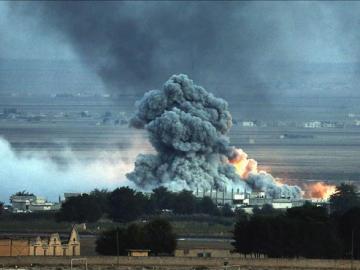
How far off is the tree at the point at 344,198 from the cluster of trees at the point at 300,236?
54.2 ft

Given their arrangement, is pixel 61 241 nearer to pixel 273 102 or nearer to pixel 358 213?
pixel 358 213

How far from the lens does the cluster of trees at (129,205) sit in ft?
316

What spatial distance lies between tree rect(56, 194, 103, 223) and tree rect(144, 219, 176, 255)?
1542 cm

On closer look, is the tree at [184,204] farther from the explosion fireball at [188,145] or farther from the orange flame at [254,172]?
the orange flame at [254,172]

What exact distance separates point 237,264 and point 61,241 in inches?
430

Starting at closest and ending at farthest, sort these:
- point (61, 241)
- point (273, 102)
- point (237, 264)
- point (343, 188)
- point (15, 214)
A: point (237, 264) < point (61, 241) < point (15, 214) < point (343, 188) < point (273, 102)

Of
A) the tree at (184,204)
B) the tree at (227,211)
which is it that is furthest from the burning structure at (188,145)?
the tree at (184,204)

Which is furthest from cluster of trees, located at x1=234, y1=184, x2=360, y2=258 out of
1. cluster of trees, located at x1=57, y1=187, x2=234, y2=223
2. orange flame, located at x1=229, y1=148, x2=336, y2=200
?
orange flame, located at x1=229, y1=148, x2=336, y2=200

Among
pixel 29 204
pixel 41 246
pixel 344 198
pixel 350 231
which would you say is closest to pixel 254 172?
pixel 344 198

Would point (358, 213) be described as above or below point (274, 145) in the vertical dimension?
below

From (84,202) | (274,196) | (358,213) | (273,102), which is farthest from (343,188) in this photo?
(273,102)

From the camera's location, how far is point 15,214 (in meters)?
99.3

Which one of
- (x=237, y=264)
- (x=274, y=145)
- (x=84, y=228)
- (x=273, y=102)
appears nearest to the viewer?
(x=237, y=264)

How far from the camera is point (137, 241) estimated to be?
77.7m
